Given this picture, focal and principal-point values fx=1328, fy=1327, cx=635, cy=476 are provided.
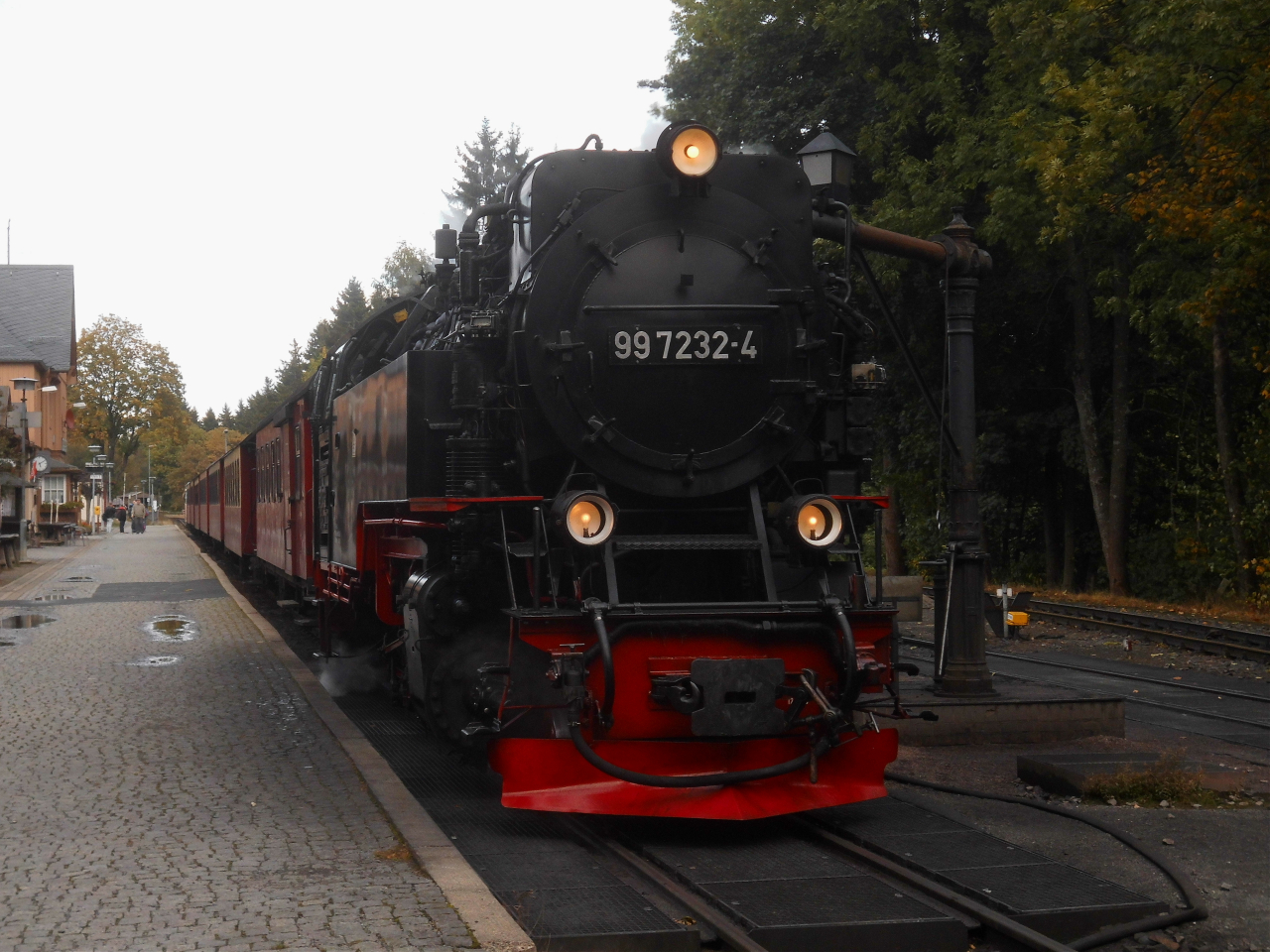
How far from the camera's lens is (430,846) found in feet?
18.6

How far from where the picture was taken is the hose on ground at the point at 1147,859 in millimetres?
4645

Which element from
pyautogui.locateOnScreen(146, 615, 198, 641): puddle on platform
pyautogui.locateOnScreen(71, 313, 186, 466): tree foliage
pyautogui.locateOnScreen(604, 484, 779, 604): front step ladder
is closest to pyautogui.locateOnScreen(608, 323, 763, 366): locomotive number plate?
pyautogui.locateOnScreen(604, 484, 779, 604): front step ladder

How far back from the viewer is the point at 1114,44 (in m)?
16.5

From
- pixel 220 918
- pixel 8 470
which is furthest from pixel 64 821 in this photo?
pixel 8 470

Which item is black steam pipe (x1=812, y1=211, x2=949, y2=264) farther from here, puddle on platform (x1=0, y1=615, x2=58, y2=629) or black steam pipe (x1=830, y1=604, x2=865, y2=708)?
puddle on platform (x1=0, y1=615, x2=58, y2=629)

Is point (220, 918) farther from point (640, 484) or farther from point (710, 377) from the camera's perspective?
point (710, 377)

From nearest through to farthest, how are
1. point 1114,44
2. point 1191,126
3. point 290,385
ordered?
point 1191,126 → point 1114,44 → point 290,385

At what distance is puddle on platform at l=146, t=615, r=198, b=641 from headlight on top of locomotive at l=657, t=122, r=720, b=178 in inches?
405

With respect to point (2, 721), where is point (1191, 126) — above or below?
above

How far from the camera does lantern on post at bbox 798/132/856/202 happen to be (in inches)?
333

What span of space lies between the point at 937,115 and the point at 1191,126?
6.72 metres

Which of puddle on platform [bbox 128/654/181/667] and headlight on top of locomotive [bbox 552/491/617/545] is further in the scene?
puddle on platform [bbox 128/654/181/667]

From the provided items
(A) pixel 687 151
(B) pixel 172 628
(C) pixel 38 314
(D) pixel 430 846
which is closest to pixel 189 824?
(D) pixel 430 846

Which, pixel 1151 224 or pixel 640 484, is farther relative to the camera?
pixel 1151 224
